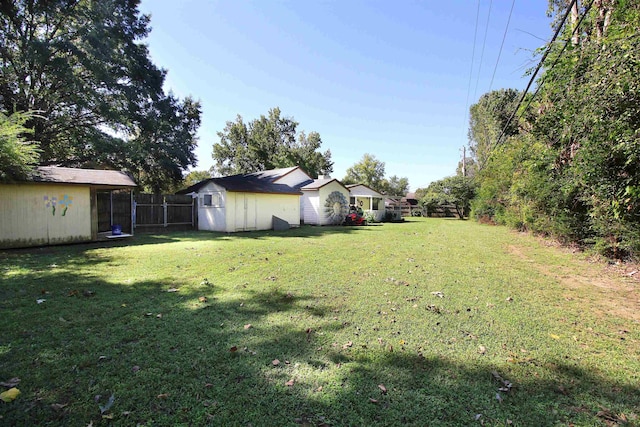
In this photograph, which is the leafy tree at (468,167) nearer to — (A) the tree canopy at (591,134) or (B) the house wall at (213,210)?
(A) the tree canopy at (591,134)

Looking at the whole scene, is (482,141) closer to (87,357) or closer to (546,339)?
(546,339)

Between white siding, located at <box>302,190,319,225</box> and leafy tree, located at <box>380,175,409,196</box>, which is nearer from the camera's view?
white siding, located at <box>302,190,319,225</box>

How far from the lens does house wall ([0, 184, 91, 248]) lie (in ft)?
30.0

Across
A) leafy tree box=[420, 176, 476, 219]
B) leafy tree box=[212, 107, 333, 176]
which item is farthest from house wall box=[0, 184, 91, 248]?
leafy tree box=[420, 176, 476, 219]

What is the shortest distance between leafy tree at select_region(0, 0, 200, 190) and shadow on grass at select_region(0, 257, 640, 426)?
15.4 meters

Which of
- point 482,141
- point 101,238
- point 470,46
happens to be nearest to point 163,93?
point 101,238

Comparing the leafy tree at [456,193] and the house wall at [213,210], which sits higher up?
the leafy tree at [456,193]

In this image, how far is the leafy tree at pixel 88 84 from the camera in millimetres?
14945

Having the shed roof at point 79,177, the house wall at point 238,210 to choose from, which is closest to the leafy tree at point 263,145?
the house wall at point 238,210

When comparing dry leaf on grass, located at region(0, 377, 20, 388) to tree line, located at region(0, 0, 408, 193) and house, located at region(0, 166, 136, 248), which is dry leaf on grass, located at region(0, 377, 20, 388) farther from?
tree line, located at region(0, 0, 408, 193)

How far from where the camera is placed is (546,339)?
3344mm

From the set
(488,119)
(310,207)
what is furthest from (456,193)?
(310,207)

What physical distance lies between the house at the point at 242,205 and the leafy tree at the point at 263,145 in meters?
18.0

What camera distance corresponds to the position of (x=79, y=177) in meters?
10.4
